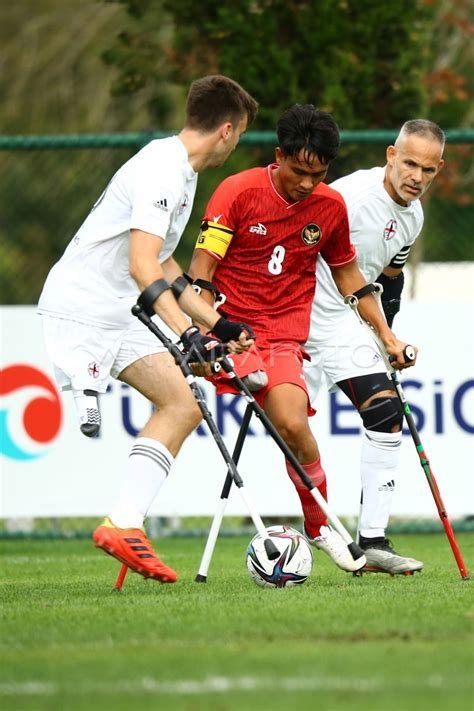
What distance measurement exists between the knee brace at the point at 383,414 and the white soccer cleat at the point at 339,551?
28.6 inches

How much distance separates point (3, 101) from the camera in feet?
61.9

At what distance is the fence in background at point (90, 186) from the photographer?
1119 centimetres

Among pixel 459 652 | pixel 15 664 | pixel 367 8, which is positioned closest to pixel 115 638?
pixel 15 664

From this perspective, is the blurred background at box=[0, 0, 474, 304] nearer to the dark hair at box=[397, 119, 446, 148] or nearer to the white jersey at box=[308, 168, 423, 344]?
the white jersey at box=[308, 168, 423, 344]

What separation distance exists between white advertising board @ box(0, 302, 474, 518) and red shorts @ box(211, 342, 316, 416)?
310 cm

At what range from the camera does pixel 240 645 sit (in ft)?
16.0

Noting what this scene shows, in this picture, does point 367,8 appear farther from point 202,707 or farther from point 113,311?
point 202,707

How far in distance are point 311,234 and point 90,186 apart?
18.8ft

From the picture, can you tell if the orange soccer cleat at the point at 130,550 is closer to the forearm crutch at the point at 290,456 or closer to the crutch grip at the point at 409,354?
the forearm crutch at the point at 290,456

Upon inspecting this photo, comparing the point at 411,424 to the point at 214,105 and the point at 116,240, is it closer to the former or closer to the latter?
the point at 116,240

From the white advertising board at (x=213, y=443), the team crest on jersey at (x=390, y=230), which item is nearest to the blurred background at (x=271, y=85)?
the white advertising board at (x=213, y=443)

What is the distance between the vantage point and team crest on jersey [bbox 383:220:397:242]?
7.78 meters

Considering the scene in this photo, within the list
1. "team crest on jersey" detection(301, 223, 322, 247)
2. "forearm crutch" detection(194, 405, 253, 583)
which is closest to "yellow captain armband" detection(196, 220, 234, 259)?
"team crest on jersey" detection(301, 223, 322, 247)

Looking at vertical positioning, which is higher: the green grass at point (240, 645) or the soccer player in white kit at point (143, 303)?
the soccer player in white kit at point (143, 303)
